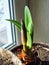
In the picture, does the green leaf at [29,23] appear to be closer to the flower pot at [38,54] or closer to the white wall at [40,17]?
the flower pot at [38,54]

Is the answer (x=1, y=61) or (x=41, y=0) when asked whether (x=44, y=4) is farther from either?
(x=1, y=61)

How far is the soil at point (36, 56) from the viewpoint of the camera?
28.3 inches

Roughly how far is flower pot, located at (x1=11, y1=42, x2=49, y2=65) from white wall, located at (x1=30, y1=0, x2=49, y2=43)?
30 cm

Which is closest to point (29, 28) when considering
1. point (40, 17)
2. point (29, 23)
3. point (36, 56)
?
point (29, 23)

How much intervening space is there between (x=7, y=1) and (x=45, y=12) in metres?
0.27

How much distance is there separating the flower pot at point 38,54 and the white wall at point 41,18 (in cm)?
30

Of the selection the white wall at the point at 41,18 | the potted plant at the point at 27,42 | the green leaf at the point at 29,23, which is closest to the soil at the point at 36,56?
the potted plant at the point at 27,42

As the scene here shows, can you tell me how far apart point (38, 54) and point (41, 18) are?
0.37m

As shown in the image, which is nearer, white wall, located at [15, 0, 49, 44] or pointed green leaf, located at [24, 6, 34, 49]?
pointed green leaf, located at [24, 6, 34, 49]

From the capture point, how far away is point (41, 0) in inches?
41.1

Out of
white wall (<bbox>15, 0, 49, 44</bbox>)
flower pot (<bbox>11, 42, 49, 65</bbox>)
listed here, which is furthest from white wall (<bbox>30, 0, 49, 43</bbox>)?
flower pot (<bbox>11, 42, 49, 65</bbox>)

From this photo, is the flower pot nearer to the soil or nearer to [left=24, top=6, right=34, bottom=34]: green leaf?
the soil

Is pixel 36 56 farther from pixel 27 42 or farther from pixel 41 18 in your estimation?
pixel 41 18

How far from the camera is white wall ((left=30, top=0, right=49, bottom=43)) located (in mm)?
1066
